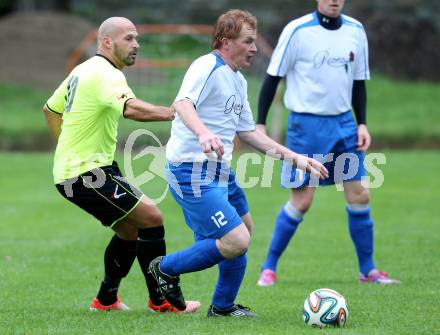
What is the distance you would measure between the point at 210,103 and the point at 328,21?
231cm

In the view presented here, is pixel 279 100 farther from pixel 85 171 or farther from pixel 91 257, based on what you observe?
pixel 85 171

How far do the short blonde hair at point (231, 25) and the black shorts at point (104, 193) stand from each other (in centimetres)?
118

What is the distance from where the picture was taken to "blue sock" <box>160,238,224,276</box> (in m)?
6.44

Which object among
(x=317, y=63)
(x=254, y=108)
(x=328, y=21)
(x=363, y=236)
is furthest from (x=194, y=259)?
(x=254, y=108)

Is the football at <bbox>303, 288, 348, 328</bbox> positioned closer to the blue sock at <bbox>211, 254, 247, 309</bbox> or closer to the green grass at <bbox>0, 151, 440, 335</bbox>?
the green grass at <bbox>0, 151, 440, 335</bbox>

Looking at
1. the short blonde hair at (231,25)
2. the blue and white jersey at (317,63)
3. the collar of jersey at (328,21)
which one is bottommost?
the blue and white jersey at (317,63)

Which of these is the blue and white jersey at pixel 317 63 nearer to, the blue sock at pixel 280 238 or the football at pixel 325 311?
the blue sock at pixel 280 238

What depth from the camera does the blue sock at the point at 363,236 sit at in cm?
848

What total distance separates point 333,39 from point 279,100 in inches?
535

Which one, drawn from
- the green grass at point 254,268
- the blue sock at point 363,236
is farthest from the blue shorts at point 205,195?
the blue sock at point 363,236

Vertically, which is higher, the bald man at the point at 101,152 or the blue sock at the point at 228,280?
the bald man at the point at 101,152

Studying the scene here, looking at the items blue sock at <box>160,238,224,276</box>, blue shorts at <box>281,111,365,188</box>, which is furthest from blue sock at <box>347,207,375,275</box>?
blue sock at <box>160,238,224,276</box>

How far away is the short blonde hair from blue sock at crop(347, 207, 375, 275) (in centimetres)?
256

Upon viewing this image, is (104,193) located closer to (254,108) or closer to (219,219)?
(219,219)
